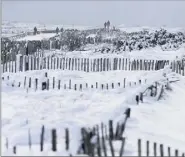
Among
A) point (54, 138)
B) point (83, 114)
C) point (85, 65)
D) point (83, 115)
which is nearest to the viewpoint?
point (54, 138)

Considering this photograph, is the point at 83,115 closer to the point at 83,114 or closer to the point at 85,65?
the point at 83,114

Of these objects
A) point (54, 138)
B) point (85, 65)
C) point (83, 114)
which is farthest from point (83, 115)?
point (85, 65)

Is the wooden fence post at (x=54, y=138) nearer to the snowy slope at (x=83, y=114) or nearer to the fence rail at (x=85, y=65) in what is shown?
the snowy slope at (x=83, y=114)

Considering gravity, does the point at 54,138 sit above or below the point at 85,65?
above

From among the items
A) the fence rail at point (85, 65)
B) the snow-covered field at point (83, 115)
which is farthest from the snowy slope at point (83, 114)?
the fence rail at point (85, 65)

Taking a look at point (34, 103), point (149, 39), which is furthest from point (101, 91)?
point (149, 39)

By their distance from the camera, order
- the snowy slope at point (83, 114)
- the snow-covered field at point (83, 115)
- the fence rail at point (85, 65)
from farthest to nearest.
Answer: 1. the fence rail at point (85, 65)
2. the snowy slope at point (83, 114)
3. the snow-covered field at point (83, 115)

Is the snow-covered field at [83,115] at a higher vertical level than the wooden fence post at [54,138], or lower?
lower

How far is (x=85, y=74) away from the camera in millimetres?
17516

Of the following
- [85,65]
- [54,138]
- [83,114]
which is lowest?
[83,114]

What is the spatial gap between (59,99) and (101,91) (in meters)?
1.93

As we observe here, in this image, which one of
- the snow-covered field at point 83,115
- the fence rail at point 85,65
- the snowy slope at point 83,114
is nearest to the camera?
the snow-covered field at point 83,115

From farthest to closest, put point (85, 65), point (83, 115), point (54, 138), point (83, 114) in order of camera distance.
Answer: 1. point (85, 65)
2. point (83, 114)
3. point (83, 115)
4. point (54, 138)

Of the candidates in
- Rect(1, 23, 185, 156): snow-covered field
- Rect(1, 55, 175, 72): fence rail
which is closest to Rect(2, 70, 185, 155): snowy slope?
Rect(1, 23, 185, 156): snow-covered field
